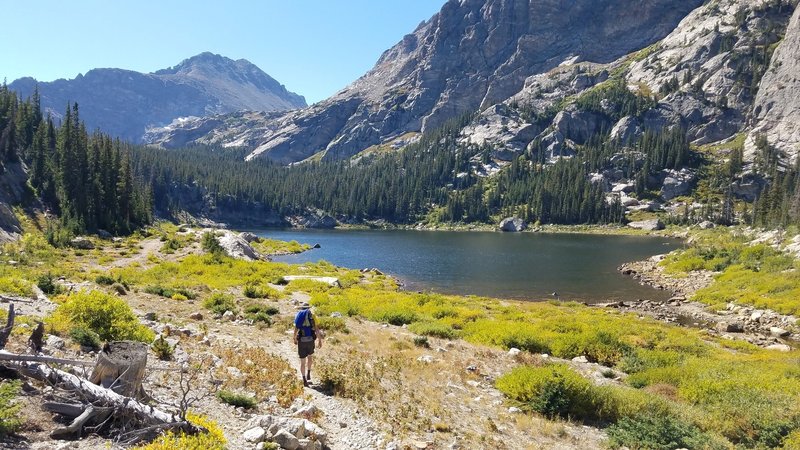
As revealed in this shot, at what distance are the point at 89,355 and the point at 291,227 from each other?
189 metres

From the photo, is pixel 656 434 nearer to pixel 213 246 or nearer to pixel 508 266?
pixel 213 246

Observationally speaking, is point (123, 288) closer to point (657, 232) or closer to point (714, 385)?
point (714, 385)

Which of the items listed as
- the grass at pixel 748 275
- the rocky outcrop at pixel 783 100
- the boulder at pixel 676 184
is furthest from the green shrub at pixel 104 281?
the rocky outcrop at pixel 783 100

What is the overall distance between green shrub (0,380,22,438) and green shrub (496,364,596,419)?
12406 millimetres

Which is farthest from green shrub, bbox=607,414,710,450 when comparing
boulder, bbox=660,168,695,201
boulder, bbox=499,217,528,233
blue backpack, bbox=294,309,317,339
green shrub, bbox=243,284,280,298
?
boulder, bbox=660,168,695,201

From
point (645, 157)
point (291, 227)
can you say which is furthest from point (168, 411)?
point (645, 157)

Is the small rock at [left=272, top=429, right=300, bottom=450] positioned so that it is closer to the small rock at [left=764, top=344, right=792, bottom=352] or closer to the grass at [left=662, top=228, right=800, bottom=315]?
the small rock at [left=764, top=344, right=792, bottom=352]

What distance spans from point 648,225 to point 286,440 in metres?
168

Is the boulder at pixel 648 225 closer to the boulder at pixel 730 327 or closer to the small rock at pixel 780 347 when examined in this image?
the boulder at pixel 730 327

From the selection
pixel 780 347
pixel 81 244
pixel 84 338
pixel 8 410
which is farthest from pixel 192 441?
pixel 81 244

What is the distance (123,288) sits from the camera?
28219 mm

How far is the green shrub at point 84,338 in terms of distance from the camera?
1280 centimetres

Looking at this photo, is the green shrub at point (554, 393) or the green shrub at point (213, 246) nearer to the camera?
the green shrub at point (554, 393)

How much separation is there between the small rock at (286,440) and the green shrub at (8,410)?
4265 millimetres
